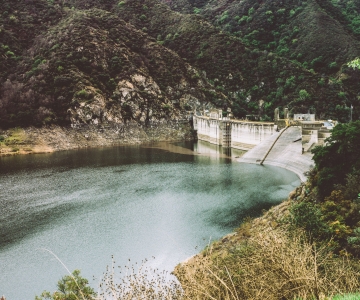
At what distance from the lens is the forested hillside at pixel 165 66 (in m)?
85.3

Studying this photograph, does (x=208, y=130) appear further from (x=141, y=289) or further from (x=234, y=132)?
(x=141, y=289)

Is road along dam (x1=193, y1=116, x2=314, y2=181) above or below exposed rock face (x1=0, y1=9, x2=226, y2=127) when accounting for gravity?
below

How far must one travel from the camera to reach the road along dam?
170 ft

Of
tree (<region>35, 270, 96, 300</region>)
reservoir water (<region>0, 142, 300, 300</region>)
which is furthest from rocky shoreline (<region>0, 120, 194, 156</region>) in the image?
tree (<region>35, 270, 96, 300</region>)

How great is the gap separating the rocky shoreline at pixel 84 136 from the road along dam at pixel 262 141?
24.0 ft

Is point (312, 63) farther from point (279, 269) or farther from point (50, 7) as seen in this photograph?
point (279, 269)

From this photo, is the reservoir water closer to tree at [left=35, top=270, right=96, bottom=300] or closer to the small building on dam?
tree at [left=35, top=270, right=96, bottom=300]

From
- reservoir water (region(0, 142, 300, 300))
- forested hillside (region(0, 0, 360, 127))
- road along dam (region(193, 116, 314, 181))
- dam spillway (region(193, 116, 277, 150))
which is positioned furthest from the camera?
forested hillside (region(0, 0, 360, 127))

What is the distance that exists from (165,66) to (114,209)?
234 ft

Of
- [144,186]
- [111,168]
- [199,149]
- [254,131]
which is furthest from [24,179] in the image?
[254,131]

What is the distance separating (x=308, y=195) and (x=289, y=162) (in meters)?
22.7

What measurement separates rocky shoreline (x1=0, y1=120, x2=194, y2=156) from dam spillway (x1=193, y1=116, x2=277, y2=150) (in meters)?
6.96

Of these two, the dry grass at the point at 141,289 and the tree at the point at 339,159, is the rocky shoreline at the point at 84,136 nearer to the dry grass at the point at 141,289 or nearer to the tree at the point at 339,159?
the tree at the point at 339,159

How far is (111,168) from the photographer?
55938 mm
